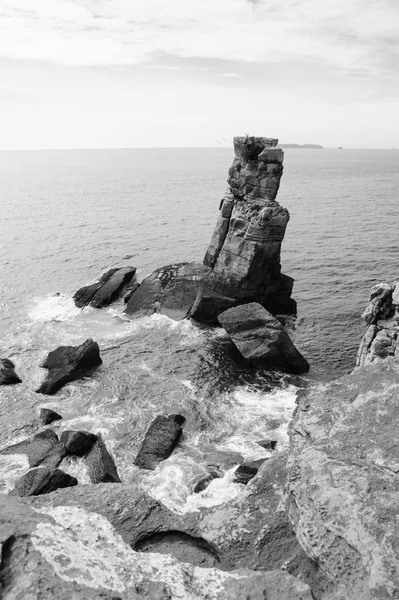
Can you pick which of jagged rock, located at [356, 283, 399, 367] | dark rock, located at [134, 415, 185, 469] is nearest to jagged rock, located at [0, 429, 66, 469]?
dark rock, located at [134, 415, 185, 469]

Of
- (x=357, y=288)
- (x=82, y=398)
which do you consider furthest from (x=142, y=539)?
(x=357, y=288)

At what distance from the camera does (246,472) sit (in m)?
21.1

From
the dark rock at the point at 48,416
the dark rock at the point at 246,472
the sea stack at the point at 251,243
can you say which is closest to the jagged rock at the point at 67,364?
the dark rock at the point at 48,416

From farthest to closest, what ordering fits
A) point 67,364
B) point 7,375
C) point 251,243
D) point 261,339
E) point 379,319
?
point 251,243, point 261,339, point 67,364, point 7,375, point 379,319

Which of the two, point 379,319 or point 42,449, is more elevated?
point 379,319

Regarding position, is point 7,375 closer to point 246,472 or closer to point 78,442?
point 78,442

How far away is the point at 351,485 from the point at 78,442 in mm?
18918

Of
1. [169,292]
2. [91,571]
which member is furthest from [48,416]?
[91,571]

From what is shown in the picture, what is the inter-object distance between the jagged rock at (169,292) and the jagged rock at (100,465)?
1851 cm

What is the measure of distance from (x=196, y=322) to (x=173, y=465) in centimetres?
1867

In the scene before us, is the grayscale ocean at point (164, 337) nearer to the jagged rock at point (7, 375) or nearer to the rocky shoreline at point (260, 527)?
the jagged rock at point (7, 375)

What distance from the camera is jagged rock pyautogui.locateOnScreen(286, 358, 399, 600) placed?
815 centimetres

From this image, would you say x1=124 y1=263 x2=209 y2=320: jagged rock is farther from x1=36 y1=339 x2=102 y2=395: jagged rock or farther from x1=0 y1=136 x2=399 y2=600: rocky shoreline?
x1=0 y1=136 x2=399 y2=600: rocky shoreline

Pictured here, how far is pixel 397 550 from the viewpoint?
8.05m
